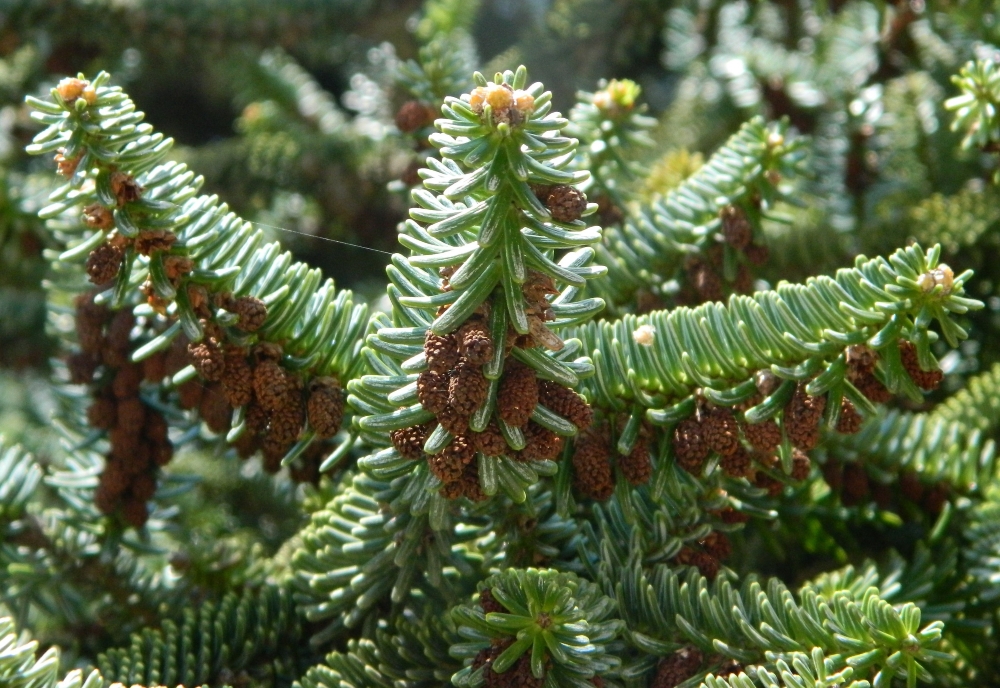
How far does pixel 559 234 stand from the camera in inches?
21.1

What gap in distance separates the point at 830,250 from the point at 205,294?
24.0 inches

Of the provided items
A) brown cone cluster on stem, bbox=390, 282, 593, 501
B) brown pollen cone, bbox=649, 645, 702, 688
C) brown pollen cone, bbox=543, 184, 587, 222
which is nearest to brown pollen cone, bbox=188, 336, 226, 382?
brown cone cluster on stem, bbox=390, 282, 593, 501

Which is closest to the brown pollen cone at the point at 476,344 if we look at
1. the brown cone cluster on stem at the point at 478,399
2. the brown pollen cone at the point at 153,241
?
the brown cone cluster on stem at the point at 478,399

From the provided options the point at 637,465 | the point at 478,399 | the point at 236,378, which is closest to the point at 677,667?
the point at 637,465

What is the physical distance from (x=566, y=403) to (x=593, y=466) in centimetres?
7

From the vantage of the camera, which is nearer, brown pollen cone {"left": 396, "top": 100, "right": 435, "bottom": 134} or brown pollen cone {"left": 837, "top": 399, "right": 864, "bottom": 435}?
brown pollen cone {"left": 837, "top": 399, "right": 864, "bottom": 435}

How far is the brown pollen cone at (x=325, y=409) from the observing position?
0.63m

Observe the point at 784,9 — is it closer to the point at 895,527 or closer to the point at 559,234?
the point at 895,527

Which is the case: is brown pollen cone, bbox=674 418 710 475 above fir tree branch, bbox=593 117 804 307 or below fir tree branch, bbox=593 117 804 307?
below

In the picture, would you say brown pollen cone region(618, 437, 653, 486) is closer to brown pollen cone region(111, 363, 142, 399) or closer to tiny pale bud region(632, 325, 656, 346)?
tiny pale bud region(632, 325, 656, 346)

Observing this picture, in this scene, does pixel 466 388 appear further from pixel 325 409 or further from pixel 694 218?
pixel 694 218

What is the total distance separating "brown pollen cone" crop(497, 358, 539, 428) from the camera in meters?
0.53

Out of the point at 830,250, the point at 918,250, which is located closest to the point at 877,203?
the point at 830,250

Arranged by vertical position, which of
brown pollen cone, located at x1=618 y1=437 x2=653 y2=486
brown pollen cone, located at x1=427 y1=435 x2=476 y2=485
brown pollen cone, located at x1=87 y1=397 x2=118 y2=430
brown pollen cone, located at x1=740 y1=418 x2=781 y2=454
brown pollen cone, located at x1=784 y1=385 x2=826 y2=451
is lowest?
brown pollen cone, located at x1=427 y1=435 x2=476 y2=485
